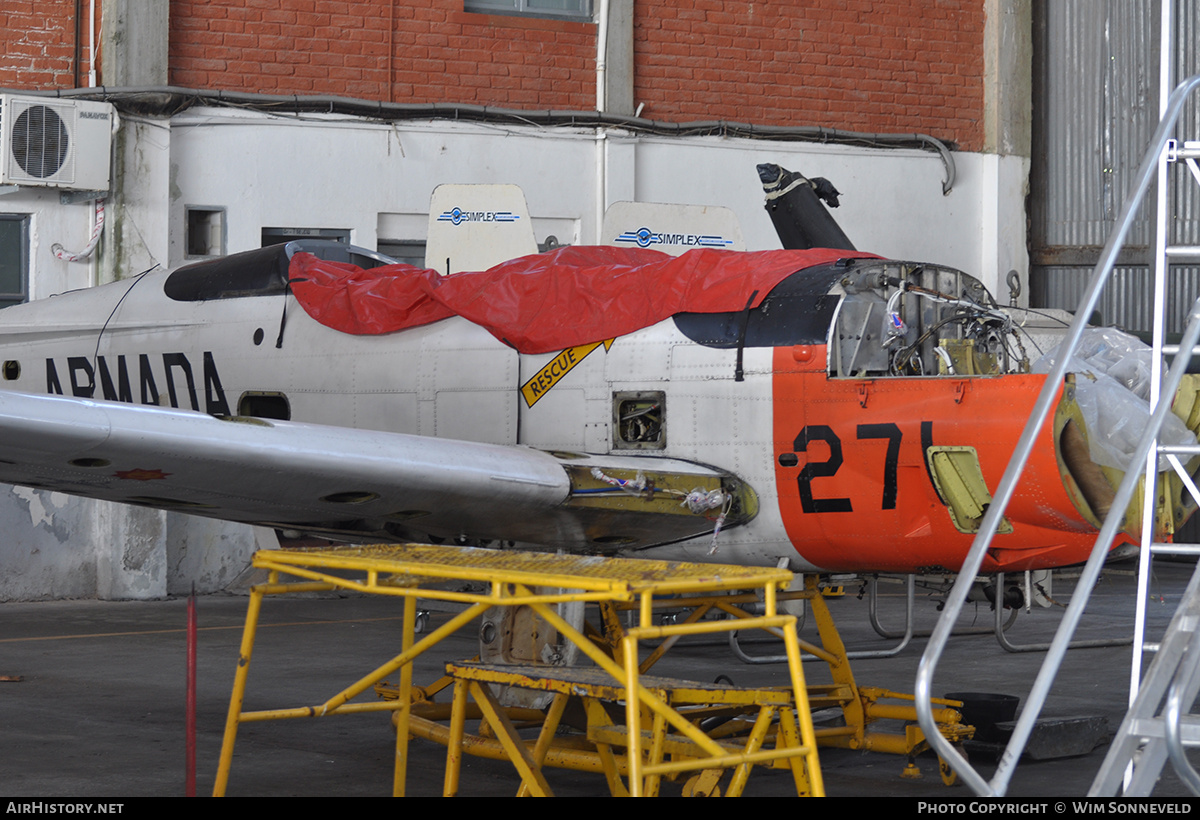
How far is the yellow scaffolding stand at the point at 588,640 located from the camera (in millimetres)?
4387

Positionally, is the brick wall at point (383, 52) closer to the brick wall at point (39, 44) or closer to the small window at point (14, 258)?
the brick wall at point (39, 44)

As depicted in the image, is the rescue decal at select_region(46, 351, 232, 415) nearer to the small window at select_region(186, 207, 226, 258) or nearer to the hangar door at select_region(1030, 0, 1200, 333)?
the small window at select_region(186, 207, 226, 258)

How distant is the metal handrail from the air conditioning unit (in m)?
9.77

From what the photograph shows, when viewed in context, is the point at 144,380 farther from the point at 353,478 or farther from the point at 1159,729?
the point at 1159,729

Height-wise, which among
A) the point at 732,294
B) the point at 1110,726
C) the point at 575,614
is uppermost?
the point at 732,294

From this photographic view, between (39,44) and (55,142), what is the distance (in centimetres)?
104

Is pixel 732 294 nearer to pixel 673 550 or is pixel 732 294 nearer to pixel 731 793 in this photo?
pixel 673 550

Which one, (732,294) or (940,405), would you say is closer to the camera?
(940,405)

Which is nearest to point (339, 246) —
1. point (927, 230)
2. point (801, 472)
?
point (801, 472)

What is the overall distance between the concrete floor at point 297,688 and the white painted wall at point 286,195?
0.43m

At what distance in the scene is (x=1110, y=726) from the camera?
768 centimetres

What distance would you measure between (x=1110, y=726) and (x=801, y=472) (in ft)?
7.48

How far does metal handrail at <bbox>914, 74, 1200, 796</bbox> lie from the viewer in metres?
3.94
